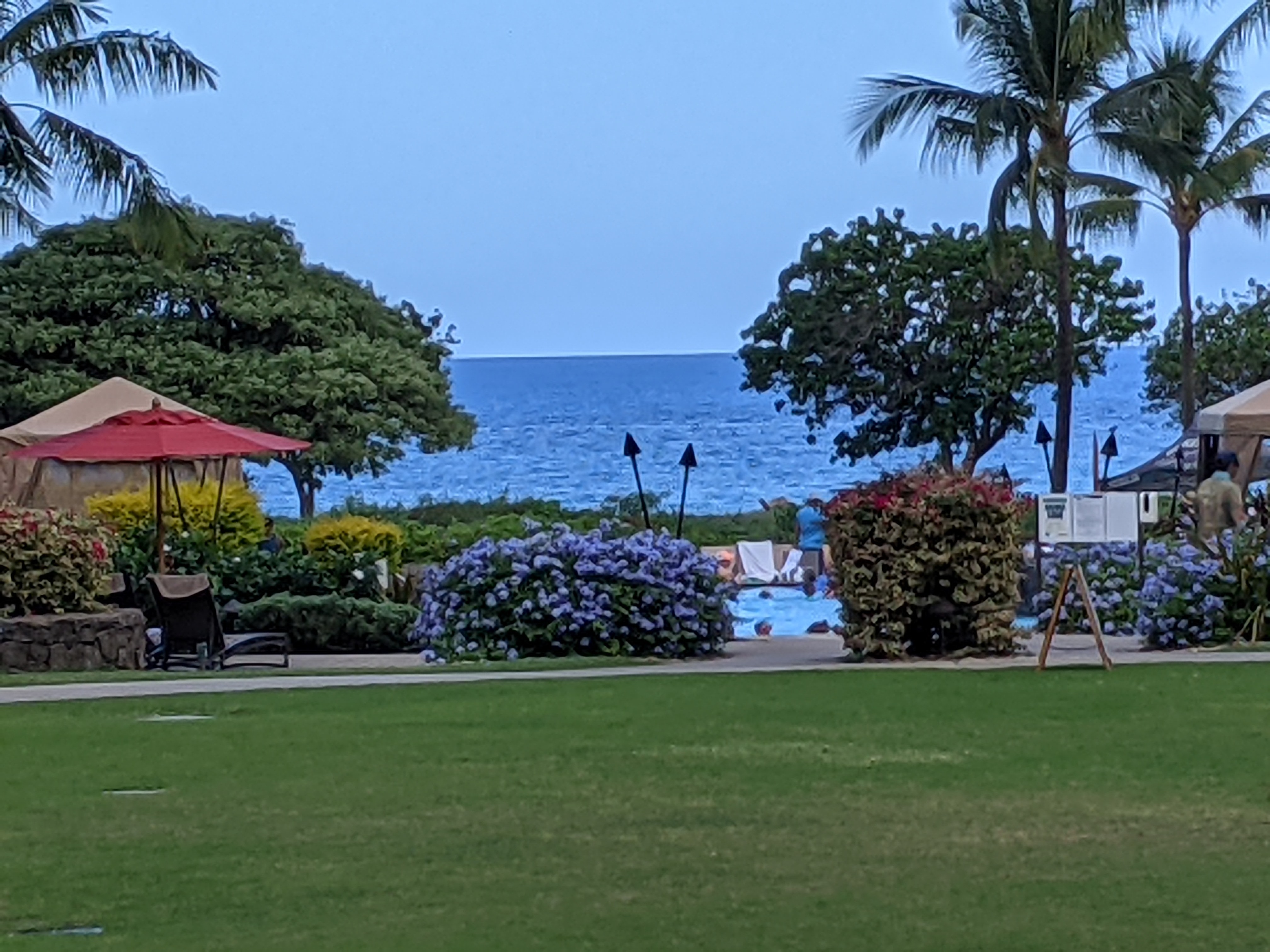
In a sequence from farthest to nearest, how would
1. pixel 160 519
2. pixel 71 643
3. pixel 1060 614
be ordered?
1. pixel 160 519
2. pixel 71 643
3. pixel 1060 614

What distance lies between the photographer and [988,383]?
4294 cm

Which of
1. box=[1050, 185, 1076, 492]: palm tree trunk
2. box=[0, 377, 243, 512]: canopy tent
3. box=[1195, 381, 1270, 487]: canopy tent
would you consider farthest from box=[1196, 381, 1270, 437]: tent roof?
box=[0, 377, 243, 512]: canopy tent

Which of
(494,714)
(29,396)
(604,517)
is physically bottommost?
(494,714)

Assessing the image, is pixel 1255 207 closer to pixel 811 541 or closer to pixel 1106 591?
pixel 811 541

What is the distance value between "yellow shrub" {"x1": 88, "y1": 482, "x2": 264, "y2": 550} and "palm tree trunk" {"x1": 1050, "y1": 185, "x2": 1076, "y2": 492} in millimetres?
12339

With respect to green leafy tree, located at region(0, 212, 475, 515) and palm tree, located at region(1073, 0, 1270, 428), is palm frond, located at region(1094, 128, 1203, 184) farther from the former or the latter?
green leafy tree, located at region(0, 212, 475, 515)

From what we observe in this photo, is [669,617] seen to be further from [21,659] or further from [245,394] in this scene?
[245,394]

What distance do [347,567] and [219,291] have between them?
20572mm

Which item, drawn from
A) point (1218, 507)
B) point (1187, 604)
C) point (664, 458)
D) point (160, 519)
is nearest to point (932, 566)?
point (1187, 604)

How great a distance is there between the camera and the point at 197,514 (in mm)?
23953

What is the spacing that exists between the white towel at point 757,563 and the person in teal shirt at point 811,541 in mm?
439

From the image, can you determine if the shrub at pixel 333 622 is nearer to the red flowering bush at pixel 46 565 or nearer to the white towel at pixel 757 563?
the red flowering bush at pixel 46 565

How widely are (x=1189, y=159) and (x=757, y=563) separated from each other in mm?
8523

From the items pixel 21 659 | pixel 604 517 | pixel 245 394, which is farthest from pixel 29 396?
pixel 21 659
